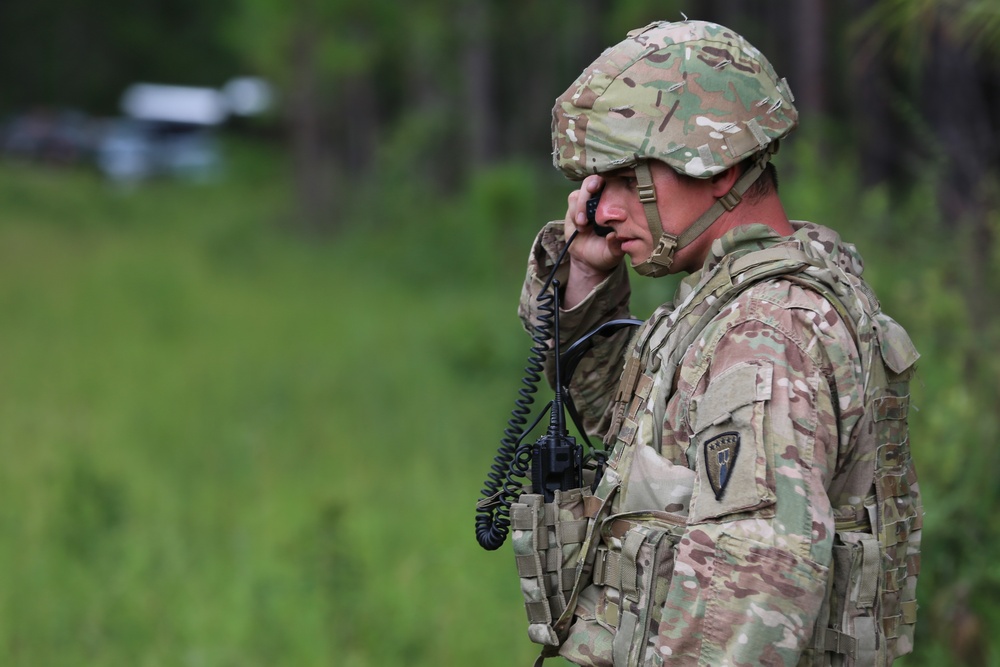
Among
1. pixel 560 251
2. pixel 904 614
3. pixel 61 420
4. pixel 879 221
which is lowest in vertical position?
pixel 61 420

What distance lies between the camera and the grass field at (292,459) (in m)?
4.63

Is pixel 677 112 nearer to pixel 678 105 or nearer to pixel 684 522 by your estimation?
pixel 678 105

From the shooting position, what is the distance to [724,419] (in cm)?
174

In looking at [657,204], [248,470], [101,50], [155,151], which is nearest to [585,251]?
[657,204]

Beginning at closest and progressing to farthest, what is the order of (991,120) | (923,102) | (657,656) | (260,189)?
(657,656)
(991,120)
(923,102)
(260,189)

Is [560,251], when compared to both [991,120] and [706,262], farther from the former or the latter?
[991,120]

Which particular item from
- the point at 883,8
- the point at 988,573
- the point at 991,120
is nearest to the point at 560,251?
the point at 883,8

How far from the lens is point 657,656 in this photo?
70.8 inches

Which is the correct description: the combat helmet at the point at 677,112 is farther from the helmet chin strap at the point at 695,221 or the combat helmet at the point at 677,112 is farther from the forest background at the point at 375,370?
the forest background at the point at 375,370

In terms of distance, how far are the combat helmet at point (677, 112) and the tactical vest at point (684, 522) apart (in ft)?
0.54

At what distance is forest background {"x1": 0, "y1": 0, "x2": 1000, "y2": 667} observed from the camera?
15.2 feet

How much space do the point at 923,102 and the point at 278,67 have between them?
18.5 m

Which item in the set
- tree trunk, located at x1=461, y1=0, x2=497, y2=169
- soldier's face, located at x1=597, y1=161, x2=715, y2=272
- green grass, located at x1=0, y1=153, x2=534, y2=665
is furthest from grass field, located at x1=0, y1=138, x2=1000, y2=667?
tree trunk, located at x1=461, y1=0, x2=497, y2=169

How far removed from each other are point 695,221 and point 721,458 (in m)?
0.46
